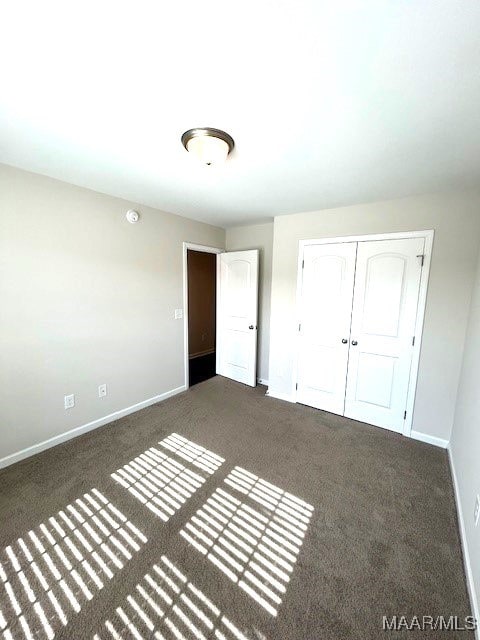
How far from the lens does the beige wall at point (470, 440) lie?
54.7 inches

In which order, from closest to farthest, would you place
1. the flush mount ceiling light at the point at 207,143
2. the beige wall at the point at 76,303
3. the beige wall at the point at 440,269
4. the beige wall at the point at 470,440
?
the beige wall at the point at 470,440
the flush mount ceiling light at the point at 207,143
the beige wall at the point at 76,303
the beige wall at the point at 440,269

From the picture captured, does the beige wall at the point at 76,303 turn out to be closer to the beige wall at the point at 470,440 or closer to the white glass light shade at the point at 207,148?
the white glass light shade at the point at 207,148

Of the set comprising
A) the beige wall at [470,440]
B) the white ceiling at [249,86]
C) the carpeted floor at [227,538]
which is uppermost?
the white ceiling at [249,86]

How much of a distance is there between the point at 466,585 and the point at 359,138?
2.50 m

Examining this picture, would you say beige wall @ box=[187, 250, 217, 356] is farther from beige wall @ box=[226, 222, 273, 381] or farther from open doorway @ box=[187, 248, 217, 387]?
beige wall @ box=[226, 222, 273, 381]

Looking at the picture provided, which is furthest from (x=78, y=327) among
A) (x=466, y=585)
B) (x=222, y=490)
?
(x=466, y=585)

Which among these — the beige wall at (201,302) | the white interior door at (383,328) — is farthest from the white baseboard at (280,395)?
the beige wall at (201,302)

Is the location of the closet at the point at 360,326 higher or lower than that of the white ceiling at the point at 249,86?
lower

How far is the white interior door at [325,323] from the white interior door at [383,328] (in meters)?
0.10

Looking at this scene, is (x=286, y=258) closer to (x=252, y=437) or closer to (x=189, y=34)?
(x=252, y=437)

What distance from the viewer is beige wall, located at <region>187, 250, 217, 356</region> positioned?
16.4 ft

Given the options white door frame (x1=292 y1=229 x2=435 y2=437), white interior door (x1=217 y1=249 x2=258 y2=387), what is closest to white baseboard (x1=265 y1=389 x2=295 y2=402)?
white interior door (x1=217 y1=249 x2=258 y2=387)

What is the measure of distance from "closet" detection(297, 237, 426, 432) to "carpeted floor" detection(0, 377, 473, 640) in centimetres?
53

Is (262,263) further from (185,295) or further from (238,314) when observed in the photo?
(185,295)
